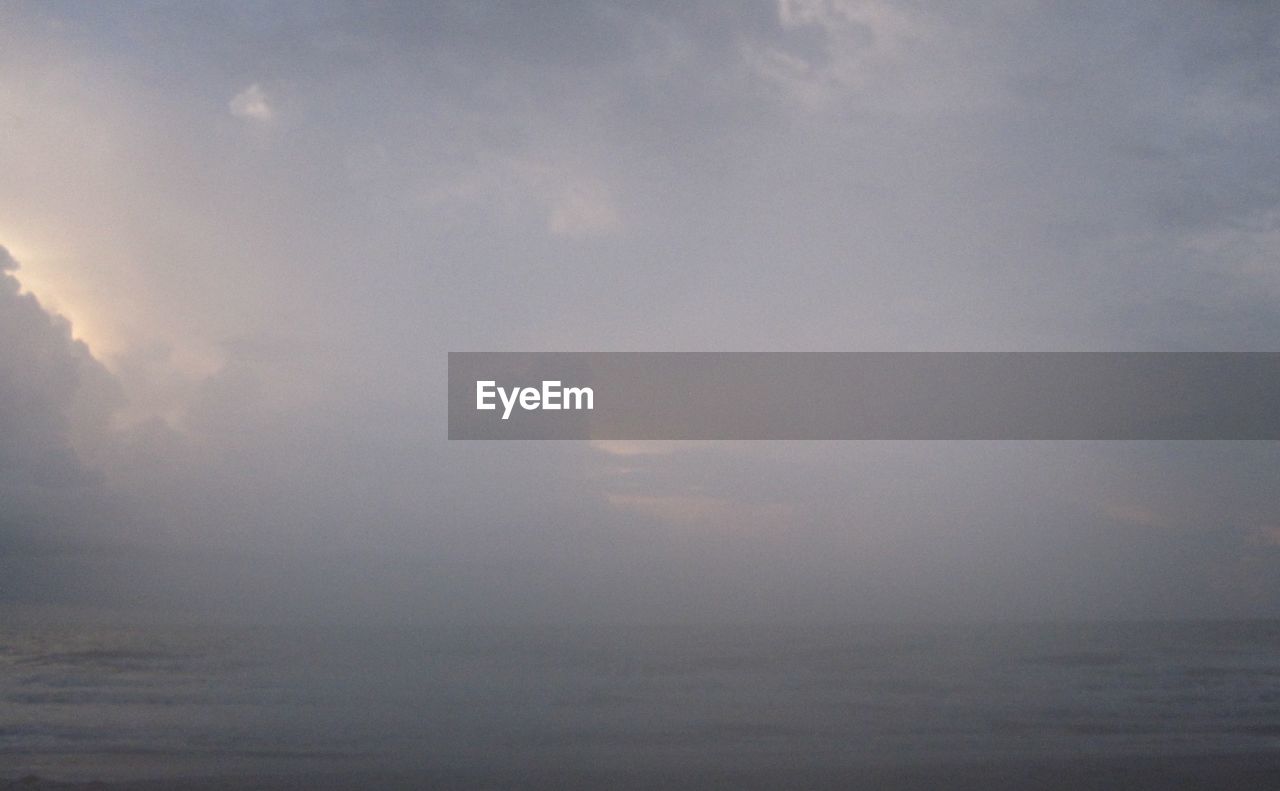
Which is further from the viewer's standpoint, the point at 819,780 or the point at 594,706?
the point at 594,706

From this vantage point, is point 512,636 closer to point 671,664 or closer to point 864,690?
point 671,664

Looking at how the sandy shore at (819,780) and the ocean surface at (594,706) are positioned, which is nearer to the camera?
the sandy shore at (819,780)

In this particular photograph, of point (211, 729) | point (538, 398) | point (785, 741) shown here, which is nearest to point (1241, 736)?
point (785, 741)

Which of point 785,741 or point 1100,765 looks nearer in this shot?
point 1100,765

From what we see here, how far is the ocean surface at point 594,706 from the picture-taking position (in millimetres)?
15391

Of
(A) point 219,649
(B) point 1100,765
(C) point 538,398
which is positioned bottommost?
(B) point 1100,765

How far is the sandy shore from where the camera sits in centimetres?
1330

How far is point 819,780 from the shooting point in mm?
13648

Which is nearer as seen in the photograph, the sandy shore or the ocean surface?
the sandy shore

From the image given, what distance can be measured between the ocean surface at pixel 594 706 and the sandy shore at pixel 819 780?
0.45 m

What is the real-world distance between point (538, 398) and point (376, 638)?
2948cm

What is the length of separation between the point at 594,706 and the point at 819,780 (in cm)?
893

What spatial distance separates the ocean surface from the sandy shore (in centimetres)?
45

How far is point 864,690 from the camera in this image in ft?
80.5
